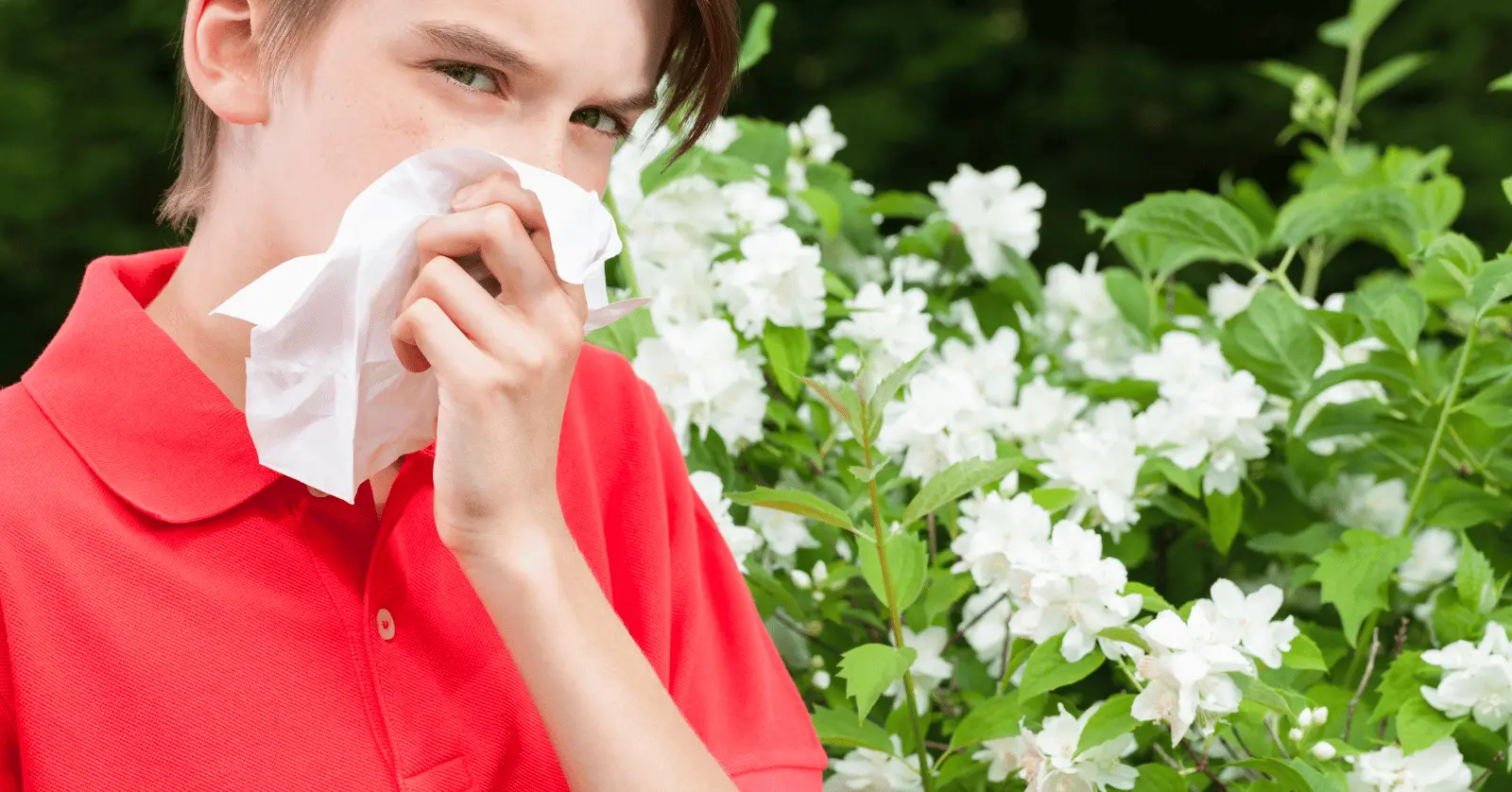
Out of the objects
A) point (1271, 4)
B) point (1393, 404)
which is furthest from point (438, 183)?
point (1271, 4)

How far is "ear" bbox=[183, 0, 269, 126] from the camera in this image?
3.69ft

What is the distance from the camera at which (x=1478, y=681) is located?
117 centimetres

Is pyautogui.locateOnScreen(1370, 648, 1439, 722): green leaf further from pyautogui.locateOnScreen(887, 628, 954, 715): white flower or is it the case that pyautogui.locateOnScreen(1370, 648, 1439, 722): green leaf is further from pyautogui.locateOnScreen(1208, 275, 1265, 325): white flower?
pyautogui.locateOnScreen(1208, 275, 1265, 325): white flower

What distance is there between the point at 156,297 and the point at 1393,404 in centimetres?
114

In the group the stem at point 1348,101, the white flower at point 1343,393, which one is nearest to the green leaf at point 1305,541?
the white flower at point 1343,393

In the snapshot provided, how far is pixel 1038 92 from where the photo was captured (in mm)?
4801

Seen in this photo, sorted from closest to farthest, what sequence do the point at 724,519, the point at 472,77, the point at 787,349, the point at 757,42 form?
the point at 472,77 < the point at 724,519 < the point at 787,349 < the point at 757,42

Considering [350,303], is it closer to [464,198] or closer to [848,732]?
[464,198]

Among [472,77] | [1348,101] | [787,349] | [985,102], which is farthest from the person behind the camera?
[985,102]

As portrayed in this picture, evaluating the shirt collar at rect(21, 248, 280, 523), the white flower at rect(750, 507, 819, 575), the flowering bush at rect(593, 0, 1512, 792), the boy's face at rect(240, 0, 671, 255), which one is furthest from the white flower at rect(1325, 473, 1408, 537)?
the shirt collar at rect(21, 248, 280, 523)

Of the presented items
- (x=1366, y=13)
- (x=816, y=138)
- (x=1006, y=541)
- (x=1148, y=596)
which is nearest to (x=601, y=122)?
(x=1006, y=541)

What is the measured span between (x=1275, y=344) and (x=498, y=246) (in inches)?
32.9

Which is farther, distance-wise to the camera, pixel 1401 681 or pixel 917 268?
pixel 917 268

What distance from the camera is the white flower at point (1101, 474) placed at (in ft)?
4.46
